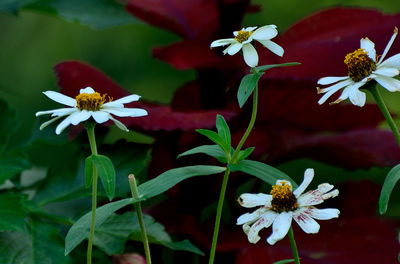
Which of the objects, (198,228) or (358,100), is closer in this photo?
(358,100)

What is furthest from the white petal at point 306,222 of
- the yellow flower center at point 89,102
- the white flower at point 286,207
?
→ the yellow flower center at point 89,102

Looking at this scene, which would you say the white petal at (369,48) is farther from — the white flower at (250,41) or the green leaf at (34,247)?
the green leaf at (34,247)

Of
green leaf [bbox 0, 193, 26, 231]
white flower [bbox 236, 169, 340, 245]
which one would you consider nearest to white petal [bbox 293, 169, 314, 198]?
white flower [bbox 236, 169, 340, 245]

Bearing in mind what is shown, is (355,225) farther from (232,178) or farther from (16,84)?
(16,84)

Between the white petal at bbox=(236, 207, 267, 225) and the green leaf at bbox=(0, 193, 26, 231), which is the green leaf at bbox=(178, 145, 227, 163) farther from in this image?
the green leaf at bbox=(0, 193, 26, 231)

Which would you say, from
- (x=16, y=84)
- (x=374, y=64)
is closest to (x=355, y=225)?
(x=374, y=64)

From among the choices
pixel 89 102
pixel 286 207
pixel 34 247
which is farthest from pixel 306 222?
pixel 34 247

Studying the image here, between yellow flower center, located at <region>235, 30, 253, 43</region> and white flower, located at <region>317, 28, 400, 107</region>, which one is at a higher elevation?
yellow flower center, located at <region>235, 30, 253, 43</region>
